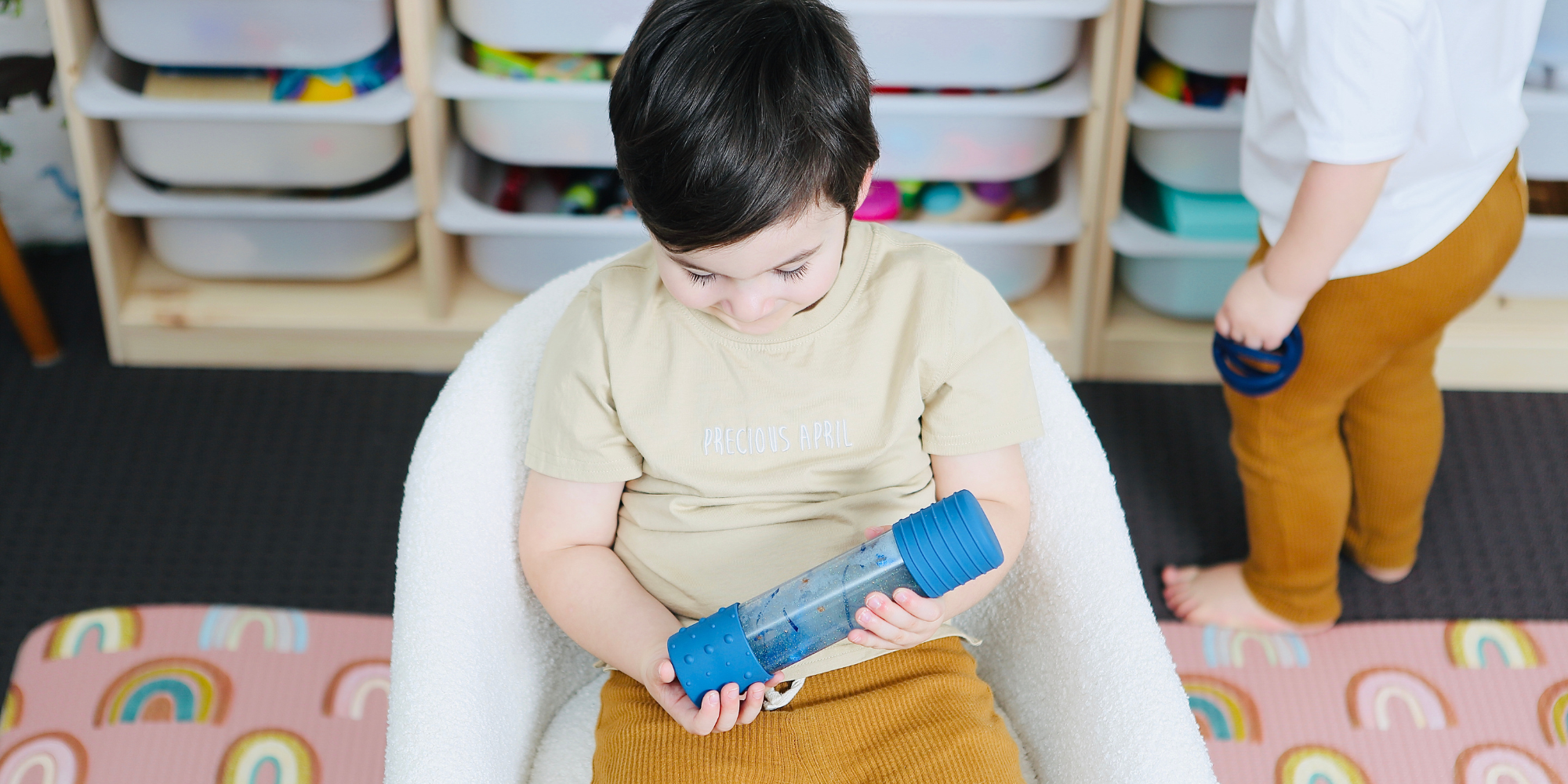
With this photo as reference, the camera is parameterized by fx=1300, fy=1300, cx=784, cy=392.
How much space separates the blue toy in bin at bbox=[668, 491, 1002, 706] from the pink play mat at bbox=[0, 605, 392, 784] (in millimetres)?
581

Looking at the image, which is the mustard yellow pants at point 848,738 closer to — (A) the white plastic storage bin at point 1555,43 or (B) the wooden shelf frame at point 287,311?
(B) the wooden shelf frame at point 287,311

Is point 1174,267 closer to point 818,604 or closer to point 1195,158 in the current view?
point 1195,158

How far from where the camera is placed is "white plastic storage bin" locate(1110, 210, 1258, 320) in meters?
1.46

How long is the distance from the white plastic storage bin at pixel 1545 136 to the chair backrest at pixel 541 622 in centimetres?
71

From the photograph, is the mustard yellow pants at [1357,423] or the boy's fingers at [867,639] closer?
the boy's fingers at [867,639]

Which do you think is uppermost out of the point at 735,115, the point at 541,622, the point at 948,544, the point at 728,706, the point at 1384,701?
the point at 735,115

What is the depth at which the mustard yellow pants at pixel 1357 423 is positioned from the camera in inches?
41.1

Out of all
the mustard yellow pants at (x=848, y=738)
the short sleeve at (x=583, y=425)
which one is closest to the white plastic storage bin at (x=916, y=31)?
the short sleeve at (x=583, y=425)

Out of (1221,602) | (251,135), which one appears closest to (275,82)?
(251,135)

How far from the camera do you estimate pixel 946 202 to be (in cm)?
150

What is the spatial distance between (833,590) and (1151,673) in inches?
8.9

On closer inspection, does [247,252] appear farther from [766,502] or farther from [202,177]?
[766,502]

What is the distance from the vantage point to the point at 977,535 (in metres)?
0.63

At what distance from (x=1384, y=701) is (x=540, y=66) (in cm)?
106
